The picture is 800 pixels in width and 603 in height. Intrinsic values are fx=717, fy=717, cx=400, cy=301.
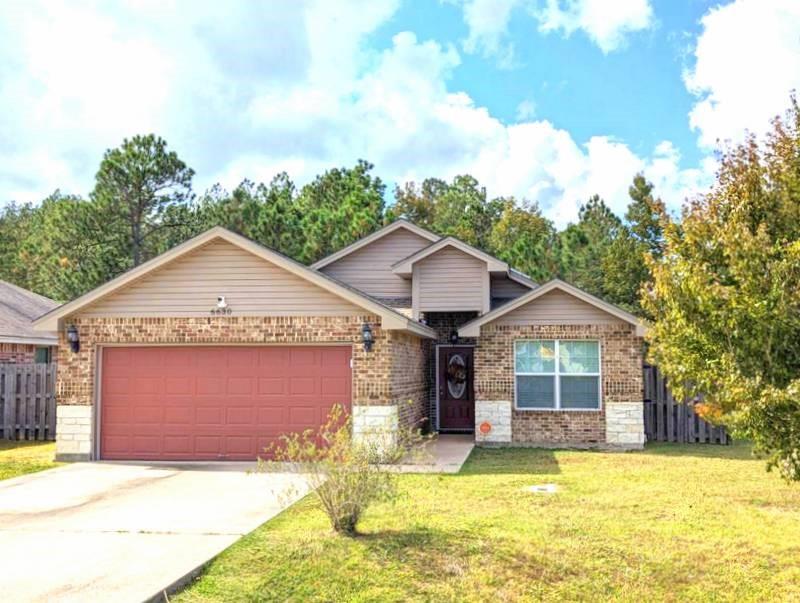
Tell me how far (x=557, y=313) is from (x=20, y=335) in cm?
1516

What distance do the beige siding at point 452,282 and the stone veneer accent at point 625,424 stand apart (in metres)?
3.76

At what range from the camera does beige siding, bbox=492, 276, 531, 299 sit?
19.2 meters

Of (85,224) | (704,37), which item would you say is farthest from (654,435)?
(85,224)

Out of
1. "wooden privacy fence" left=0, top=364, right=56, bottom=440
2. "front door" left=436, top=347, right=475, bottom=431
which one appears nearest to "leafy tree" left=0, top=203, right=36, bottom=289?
"wooden privacy fence" left=0, top=364, right=56, bottom=440

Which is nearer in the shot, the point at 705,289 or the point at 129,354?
the point at 705,289

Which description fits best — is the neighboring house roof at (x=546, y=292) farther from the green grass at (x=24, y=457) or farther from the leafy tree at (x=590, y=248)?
the leafy tree at (x=590, y=248)

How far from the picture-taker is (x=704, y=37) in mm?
13922

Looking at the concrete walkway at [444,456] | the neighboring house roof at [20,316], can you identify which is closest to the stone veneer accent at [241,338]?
the concrete walkway at [444,456]

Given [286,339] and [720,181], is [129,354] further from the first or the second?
[720,181]

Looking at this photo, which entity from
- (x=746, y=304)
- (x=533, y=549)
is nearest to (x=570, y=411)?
(x=533, y=549)

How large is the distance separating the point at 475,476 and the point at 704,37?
9529 mm

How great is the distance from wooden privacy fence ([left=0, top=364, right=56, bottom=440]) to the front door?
9.59m

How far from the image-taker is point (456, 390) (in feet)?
61.9

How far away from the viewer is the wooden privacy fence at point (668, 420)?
16.6m
